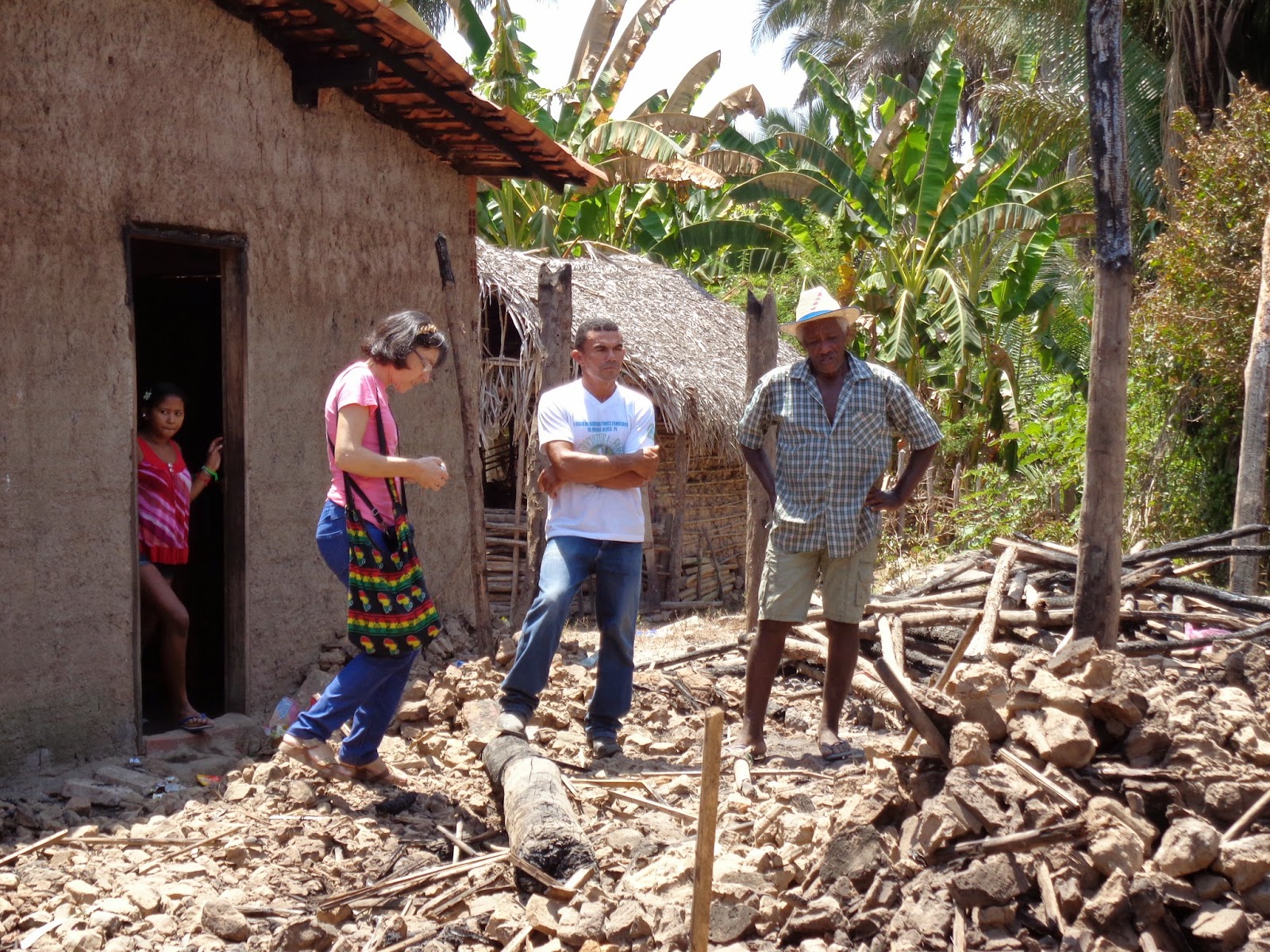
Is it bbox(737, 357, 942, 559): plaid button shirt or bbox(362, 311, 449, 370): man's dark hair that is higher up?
bbox(362, 311, 449, 370): man's dark hair

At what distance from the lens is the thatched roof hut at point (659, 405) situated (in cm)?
1025

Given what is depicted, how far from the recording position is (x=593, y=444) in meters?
5.28

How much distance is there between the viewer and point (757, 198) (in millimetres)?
15922

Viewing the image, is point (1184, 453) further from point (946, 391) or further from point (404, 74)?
point (404, 74)

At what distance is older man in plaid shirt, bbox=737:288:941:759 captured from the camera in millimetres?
5098

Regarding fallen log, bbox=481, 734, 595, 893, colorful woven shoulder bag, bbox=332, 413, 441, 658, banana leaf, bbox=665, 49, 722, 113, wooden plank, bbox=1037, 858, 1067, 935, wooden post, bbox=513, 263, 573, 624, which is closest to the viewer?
wooden plank, bbox=1037, 858, 1067, 935

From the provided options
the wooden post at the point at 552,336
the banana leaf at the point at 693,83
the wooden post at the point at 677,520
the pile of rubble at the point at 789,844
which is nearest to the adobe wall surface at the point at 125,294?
the wooden post at the point at 552,336

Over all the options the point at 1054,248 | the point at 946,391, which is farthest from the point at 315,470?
the point at 1054,248

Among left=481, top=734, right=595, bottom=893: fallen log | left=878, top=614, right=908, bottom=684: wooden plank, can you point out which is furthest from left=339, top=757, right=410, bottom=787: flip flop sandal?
left=878, top=614, right=908, bottom=684: wooden plank

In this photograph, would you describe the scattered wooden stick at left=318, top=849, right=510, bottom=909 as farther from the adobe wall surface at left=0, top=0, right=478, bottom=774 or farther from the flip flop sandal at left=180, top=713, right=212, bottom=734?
the flip flop sandal at left=180, top=713, right=212, bottom=734

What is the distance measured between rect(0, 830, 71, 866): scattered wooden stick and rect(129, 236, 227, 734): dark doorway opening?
2.87 m

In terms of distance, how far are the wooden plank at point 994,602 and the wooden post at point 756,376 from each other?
4.08ft

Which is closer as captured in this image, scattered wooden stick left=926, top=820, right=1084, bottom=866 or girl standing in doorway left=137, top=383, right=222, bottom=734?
scattered wooden stick left=926, top=820, right=1084, bottom=866

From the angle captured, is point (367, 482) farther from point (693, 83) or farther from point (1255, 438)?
point (693, 83)
